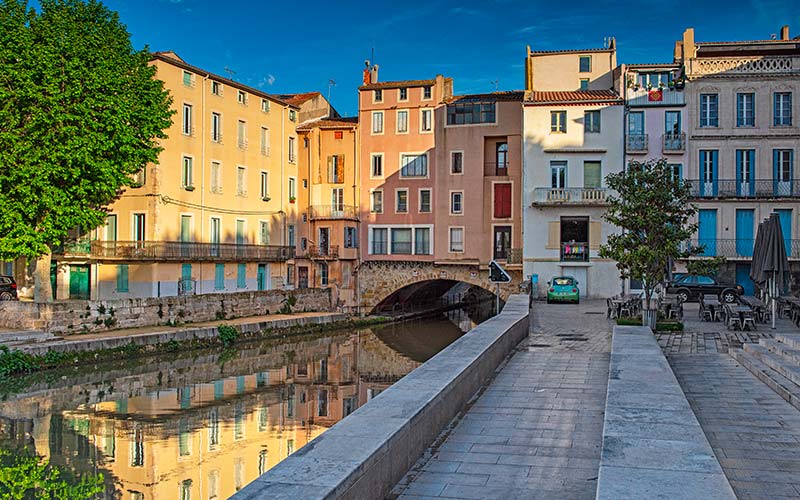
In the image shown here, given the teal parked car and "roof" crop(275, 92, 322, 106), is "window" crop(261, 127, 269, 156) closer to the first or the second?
"roof" crop(275, 92, 322, 106)

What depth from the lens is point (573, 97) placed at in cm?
3869

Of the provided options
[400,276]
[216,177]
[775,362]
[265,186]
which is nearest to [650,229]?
[775,362]

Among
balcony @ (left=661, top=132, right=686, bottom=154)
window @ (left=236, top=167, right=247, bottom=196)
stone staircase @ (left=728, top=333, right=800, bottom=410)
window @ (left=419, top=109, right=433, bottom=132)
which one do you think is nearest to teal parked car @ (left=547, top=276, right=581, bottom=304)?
balcony @ (left=661, top=132, right=686, bottom=154)

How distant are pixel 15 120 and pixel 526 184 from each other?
23896 mm

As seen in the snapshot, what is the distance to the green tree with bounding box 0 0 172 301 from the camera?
26.3 m

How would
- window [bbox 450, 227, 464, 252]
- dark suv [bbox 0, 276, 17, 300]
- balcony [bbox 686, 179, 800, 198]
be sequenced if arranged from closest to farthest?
dark suv [bbox 0, 276, 17, 300] < balcony [bbox 686, 179, 800, 198] < window [bbox 450, 227, 464, 252]

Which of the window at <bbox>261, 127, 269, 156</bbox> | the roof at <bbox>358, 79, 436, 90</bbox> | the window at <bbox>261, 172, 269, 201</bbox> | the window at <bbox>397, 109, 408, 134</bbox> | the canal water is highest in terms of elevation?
the roof at <bbox>358, 79, 436, 90</bbox>

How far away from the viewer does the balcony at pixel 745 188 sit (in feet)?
120

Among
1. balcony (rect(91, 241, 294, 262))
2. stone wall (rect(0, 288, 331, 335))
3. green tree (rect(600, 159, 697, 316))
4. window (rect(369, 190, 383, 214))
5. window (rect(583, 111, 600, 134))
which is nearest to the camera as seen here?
green tree (rect(600, 159, 697, 316))

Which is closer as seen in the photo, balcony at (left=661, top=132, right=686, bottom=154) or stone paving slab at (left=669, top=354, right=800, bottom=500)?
stone paving slab at (left=669, top=354, right=800, bottom=500)

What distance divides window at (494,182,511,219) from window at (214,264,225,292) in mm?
15635

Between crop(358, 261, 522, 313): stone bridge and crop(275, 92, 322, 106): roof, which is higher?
crop(275, 92, 322, 106): roof

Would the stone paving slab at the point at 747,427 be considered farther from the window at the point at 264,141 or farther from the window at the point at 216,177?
the window at the point at 264,141

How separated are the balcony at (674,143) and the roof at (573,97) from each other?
10.1ft
